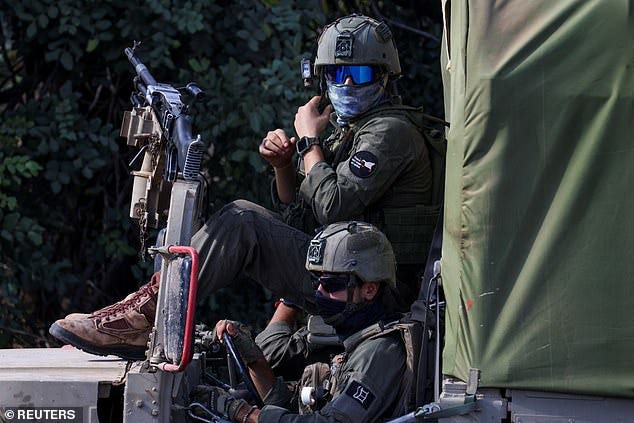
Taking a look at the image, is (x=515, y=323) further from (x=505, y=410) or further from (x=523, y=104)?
(x=523, y=104)

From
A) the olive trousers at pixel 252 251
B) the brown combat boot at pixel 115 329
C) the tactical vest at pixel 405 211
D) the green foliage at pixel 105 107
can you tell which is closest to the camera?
the brown combat boot at pixel 115 329

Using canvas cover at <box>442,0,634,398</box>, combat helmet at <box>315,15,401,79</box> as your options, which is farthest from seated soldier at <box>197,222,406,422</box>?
combat helmet at <box>315,15,401,79</box>

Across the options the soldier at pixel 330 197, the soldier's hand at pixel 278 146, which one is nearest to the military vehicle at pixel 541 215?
the soldier at pixel 330 197

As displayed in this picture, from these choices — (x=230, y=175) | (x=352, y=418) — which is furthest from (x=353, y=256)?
(x=230, y=175)

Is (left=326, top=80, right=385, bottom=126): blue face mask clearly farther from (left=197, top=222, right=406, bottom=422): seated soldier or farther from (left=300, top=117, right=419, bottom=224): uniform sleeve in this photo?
(left=197, top=222, right=406, bottom=422): seated soldier

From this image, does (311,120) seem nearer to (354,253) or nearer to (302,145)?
(302,145)

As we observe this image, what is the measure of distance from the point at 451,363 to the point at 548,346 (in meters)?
0.32

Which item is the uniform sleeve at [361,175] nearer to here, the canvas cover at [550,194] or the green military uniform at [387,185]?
the green military uniform at [387,185]

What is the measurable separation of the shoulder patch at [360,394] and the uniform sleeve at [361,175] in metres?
0.78

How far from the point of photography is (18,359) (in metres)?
5.08

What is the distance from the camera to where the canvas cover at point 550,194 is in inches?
156

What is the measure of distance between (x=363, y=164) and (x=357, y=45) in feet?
1.65

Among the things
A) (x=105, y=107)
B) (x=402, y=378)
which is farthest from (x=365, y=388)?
(x=105, y=107)

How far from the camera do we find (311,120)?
5.25 m
